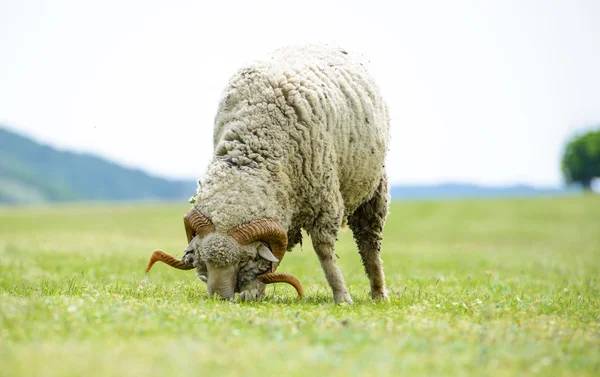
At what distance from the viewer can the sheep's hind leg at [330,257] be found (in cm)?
987

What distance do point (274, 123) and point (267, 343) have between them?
429cm

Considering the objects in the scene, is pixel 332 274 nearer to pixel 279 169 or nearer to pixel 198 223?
pixel 279 169

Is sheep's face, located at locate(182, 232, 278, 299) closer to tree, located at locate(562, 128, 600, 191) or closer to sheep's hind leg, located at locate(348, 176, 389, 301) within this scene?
sheep's hind leg, located at locate(348, 176, 389, 301)

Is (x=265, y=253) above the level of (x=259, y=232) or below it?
below

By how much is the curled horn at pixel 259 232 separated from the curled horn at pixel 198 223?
319mm

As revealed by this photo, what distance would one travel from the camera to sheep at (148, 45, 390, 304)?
920cm

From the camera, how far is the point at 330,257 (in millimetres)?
9977

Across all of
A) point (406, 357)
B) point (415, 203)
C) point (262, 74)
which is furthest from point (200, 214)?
point (415, 203)

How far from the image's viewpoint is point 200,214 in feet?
30.6

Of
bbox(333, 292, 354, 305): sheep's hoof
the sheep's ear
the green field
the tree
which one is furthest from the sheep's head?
the tree

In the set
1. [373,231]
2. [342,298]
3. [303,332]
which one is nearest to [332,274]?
[342,298]

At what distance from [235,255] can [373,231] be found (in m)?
3.65

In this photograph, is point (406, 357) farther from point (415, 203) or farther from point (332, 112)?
point (415, 203)

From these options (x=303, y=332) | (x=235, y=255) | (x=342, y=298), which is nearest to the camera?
(x=303, y=332)
